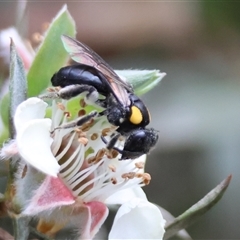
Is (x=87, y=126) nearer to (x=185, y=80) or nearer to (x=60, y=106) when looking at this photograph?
(x=60, y=106)

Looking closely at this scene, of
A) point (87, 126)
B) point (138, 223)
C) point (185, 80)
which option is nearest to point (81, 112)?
point (87, 126)

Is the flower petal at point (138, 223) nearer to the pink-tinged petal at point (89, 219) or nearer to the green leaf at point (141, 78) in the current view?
the pink-tinged petal at point (89, 219)

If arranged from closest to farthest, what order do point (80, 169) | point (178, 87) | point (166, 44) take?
point (80, 169)
point (178, 87)
point (166, 44)

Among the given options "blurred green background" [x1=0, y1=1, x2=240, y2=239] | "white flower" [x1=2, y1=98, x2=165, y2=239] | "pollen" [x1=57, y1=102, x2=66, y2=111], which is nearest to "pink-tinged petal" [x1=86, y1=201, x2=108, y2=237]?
"white flower" [x1=2, y1=98, x2=165, y2=239]

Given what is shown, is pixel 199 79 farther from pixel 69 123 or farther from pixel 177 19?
pixel 69 123

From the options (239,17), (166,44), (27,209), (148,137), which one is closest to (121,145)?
(148,137)

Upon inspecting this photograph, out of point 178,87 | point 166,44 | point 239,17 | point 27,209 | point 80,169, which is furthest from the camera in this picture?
point 166,44

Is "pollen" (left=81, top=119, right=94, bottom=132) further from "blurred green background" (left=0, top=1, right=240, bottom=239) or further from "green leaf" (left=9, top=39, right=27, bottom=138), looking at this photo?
"blurred green background" (left=0, top=1, right=240, bottom=239)
